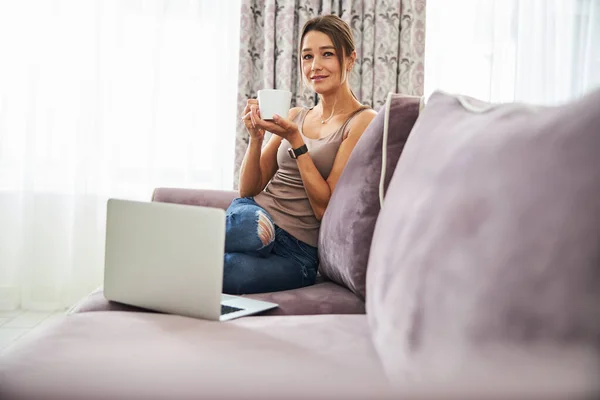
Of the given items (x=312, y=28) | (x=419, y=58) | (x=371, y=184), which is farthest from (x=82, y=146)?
(x=371, y=184)

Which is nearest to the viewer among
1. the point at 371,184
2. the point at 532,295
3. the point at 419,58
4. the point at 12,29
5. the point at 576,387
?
the point at 576,387

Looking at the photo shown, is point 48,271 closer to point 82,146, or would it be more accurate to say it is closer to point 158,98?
point 82,146

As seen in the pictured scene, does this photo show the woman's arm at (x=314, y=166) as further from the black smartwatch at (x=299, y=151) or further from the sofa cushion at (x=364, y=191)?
the sofa cushion at (x=364, y=191)

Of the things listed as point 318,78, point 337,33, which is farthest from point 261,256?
point 337,33

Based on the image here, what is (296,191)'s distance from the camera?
5.25 feet

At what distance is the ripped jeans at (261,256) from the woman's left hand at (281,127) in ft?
0.76

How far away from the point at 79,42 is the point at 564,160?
9.48 ft

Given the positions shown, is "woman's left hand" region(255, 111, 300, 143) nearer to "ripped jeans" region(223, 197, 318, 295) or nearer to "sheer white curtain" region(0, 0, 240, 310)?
"ripped jeans" region(223, 197, 318, 295)

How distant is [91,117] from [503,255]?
2751mm

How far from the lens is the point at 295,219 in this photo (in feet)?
5.04

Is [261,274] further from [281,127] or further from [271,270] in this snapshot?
[281,127]

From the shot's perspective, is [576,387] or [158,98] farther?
[158,98]

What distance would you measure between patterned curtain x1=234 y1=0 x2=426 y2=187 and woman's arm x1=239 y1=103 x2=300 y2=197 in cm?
102

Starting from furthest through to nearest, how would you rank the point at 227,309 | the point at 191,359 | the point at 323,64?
the point at 323,64 < the point at 227,309 < the point at 191,359
